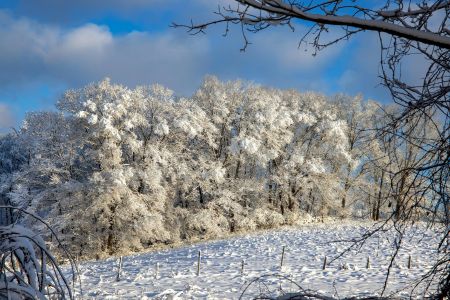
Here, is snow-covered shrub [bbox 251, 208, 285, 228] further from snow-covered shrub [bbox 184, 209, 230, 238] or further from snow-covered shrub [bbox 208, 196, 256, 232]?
snow-covered shrub [bbox 184, 209, 230, 238]

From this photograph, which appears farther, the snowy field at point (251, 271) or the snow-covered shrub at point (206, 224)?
the snow-covered shrub at point (206, 224)

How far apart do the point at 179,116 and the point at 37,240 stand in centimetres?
2421

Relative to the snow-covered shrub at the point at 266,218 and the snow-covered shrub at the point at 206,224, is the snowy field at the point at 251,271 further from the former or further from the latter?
the snow-covered shrub at the point at 266,218

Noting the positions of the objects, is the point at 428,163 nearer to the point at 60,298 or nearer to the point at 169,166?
the point at 60,298

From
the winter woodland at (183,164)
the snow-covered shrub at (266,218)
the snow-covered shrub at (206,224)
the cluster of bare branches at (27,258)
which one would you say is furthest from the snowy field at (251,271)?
the cluster of bare branches at (27,258)

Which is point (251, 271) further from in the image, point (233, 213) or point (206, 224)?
point (233, 213)

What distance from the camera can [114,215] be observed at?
2389 centimetres

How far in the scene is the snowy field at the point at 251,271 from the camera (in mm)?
12492

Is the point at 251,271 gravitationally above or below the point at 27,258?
below

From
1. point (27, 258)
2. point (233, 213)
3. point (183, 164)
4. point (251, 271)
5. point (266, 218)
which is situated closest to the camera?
point (27, 258)

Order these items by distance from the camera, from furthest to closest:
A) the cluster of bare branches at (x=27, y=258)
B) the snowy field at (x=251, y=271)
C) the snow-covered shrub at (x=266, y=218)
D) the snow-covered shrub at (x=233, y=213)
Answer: the snow-covered shrub at (x=266, y=218), the snow-covered shrub at (x=233, y=213), the snowy field at (x=251, y=271), the cluster of bare branches at (x=27, y=258)

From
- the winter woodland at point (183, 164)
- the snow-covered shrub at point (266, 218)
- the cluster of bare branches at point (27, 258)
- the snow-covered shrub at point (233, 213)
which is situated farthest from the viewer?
the snow-covered shrub at point (266, 218)

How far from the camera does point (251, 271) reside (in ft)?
51.0

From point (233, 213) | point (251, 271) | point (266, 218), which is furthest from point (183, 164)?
point (251, 271)
